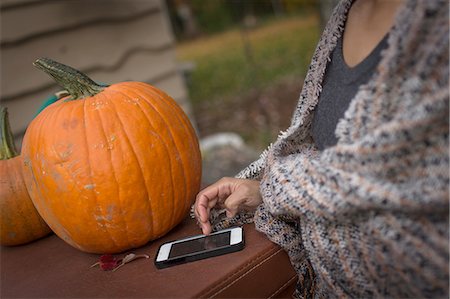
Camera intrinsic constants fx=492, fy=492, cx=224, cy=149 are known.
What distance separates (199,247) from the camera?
980mm

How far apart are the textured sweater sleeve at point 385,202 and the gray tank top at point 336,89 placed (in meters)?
0.11

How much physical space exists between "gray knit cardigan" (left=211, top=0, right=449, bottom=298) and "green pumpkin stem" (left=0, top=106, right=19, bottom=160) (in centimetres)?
71

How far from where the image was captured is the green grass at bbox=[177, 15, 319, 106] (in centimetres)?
729

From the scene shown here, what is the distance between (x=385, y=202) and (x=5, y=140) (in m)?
0.92

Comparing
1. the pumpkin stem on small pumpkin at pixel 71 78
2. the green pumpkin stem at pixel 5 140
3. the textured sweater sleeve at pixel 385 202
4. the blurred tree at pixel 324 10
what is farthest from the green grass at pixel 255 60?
the textured sweater sleeve at pixel 385 202

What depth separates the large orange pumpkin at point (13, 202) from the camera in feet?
3.89

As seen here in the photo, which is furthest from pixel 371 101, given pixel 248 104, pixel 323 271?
pixel 248 104

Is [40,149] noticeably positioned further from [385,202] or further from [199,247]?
[385,202]

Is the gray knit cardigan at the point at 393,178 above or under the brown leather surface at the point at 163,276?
above

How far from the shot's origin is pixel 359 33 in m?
0.99

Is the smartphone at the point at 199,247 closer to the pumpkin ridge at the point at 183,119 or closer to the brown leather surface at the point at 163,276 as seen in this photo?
the brown leather surface at the point at 163,276

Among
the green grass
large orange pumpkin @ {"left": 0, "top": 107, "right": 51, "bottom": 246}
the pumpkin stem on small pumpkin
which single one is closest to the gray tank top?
the pumpkin stem on small pumpkin

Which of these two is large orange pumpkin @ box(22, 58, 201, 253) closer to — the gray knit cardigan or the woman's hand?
the woman's hand

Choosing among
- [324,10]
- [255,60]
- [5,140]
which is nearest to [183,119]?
[5,140]
